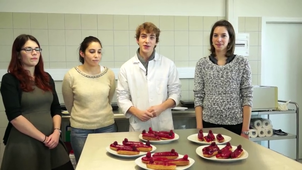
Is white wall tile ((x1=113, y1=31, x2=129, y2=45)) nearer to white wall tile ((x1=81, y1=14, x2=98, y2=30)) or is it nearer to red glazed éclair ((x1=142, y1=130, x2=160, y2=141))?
white wall tile ((x1=81, y1=14, x2=98, y2=30))

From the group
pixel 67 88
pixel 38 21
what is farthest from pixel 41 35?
pixel 67 88

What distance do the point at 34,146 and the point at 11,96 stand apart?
1.03ft

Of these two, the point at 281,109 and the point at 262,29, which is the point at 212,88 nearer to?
the point at 281,109

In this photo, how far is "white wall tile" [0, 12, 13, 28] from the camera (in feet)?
A: 9.11

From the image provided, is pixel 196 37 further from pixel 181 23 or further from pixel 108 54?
pixel 108 54

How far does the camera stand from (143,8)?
9.87ft

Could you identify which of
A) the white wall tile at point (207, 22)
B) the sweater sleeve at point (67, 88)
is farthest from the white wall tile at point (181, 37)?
the sweater sleeve at point (67, 88)

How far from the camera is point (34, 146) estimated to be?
1561mm

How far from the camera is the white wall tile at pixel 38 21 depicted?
283 centimetres

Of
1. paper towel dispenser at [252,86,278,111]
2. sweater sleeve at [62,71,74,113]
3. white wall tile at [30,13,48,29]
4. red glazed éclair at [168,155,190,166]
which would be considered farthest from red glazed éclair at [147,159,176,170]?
white wall tile at [30,13,48,29]

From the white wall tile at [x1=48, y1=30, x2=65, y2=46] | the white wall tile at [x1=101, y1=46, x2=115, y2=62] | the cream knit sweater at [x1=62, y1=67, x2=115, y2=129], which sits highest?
the white wall tile at [x1=48, y1=30, x2=65, y2=46]

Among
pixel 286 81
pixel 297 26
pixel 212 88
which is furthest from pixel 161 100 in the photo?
pixel 297 26

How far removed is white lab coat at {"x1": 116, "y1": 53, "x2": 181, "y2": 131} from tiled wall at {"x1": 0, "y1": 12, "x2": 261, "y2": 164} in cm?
118

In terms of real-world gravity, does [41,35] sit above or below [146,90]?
above
